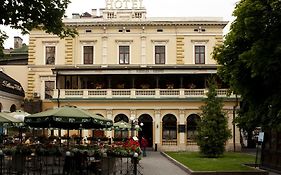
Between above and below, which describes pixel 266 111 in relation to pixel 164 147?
above

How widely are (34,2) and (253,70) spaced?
9661 mm

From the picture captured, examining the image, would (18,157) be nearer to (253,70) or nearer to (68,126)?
(68,126)

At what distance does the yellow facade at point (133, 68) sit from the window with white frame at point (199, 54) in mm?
110

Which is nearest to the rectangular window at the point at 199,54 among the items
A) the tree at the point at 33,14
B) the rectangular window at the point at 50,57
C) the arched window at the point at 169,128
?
the arched window at the point at 169,128

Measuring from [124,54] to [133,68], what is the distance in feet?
17.1

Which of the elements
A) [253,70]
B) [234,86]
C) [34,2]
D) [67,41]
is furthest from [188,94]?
[34,2]

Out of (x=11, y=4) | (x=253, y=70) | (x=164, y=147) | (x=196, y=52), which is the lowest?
(x=164, y=147)

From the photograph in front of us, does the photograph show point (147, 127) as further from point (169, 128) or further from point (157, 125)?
point (169, 128)

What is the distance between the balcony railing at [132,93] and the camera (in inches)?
1866

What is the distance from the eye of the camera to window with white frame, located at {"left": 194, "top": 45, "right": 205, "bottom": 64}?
52.1 meters

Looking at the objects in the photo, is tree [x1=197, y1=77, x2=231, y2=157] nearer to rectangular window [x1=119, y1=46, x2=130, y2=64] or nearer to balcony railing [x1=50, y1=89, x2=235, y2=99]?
balcony railing [x1=50, y1=89, x2=235, y2=99]

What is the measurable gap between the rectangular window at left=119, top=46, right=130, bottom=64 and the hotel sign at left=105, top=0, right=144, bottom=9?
4.47m

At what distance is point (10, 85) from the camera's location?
165 feet

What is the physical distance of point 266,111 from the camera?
21.4m
